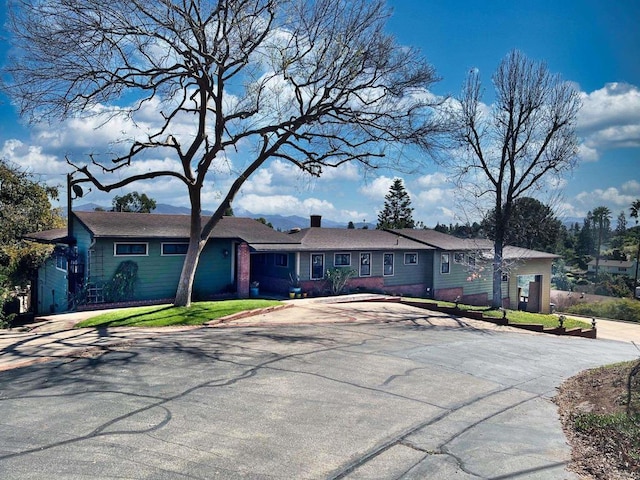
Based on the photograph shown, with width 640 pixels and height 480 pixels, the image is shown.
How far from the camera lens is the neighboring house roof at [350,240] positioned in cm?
2483

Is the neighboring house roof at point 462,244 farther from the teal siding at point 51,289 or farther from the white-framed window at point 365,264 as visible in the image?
the teal siding at point 51,289

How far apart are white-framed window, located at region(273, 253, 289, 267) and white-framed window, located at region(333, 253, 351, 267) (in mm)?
2599

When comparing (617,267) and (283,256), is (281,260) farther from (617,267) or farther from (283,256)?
(617,267)

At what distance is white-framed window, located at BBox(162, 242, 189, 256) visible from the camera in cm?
2058

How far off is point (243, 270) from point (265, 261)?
3.50 metres

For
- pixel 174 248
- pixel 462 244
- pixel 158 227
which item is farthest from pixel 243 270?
pixel 462 244

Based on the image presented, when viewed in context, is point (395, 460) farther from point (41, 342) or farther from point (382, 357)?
point (41, 342)

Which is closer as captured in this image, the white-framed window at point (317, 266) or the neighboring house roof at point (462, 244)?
the white-framed window at point (317, 266)

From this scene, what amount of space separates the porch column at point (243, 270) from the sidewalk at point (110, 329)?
263 centimetres

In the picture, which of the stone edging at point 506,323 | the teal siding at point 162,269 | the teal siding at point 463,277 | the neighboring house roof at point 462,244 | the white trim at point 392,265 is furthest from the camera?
the neighboring house roof at point 462,244

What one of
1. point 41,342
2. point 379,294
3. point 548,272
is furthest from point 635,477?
point 548,272

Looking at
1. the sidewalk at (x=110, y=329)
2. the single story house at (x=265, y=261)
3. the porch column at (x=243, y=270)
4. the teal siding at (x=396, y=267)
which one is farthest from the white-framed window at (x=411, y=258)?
the porch column at (x=243, y=270)

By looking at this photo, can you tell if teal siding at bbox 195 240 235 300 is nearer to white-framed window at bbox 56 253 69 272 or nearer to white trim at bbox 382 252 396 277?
white-framed window at bbox 56 253 69 272

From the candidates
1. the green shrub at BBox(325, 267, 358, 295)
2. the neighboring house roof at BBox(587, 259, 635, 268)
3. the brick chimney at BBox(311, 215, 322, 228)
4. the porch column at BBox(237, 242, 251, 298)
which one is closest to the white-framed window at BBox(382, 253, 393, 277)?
the green shrub at BBox(325, 267, 358, 295)
